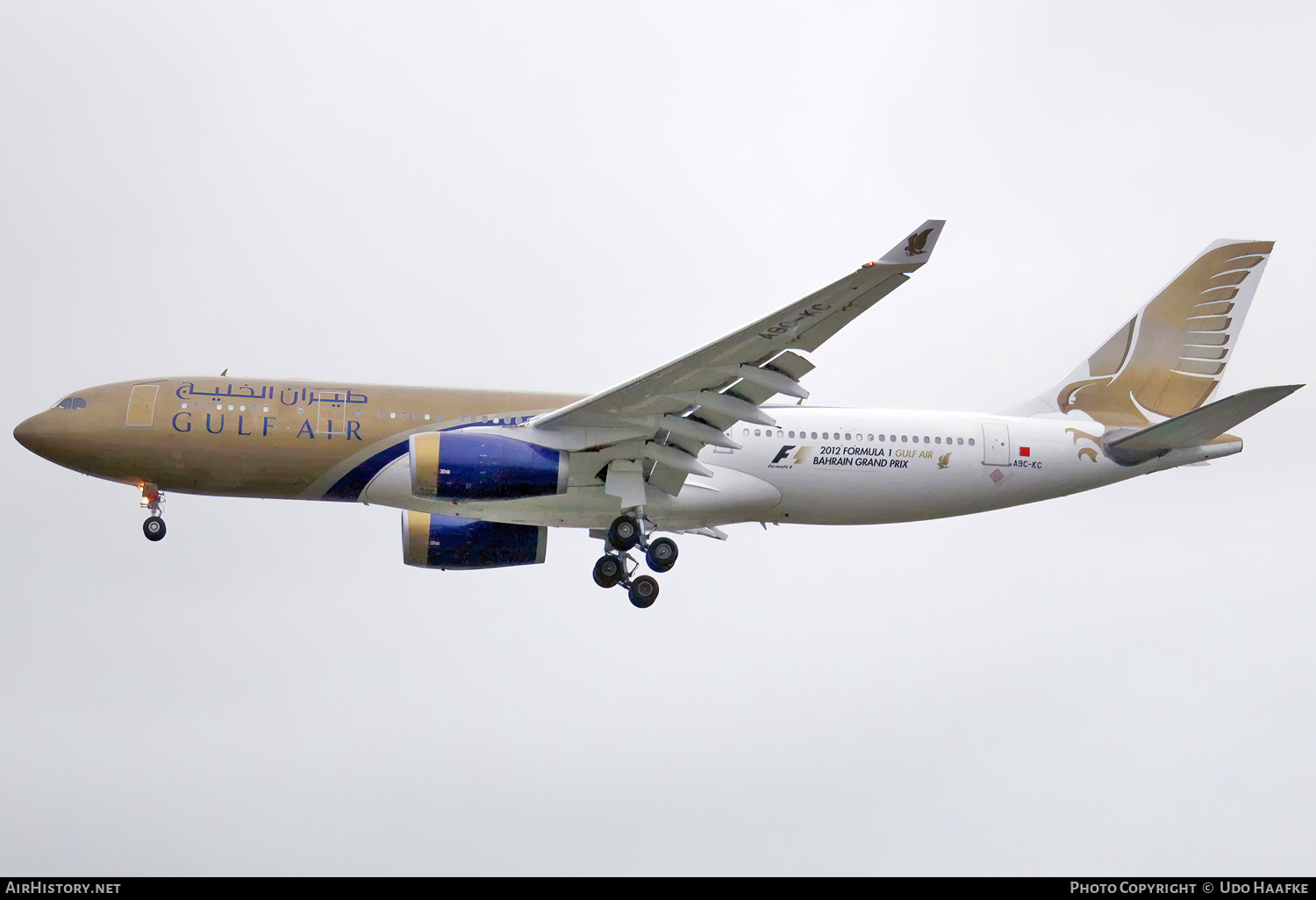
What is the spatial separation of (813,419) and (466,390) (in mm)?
7345

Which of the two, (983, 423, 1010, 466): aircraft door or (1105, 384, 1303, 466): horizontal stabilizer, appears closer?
(1105, 384, 1303, 466): horizontal stabilizer

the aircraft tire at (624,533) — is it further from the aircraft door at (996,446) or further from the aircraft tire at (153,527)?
the aircraft tire at (153,527)

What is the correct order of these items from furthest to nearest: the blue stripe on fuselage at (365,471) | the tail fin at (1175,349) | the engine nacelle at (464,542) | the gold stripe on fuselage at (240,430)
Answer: the tail fin at (1175,349), the engine nacelle at (464,542), the blue stripe on fuselage at (365,471), the gold stripe on fuselage at (240,430)

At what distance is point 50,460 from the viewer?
2947 centimetres

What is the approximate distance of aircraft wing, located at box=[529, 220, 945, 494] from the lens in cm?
2228

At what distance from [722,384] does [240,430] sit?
32.1 ft

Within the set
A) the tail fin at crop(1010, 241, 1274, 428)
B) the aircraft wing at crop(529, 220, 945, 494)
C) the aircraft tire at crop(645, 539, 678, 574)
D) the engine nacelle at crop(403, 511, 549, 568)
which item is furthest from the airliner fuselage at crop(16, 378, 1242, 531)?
the engine nacelle at crop(403, 511, 549, 568)

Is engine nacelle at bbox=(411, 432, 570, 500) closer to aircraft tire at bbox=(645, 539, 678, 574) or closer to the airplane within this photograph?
the airplane

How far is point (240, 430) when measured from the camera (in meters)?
28.6

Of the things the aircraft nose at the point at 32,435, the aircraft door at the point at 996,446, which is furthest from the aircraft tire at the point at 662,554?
the aircraft nose at the point at 32,435

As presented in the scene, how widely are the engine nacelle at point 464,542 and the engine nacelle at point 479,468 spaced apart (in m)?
4.37

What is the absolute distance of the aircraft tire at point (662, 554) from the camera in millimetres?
30062

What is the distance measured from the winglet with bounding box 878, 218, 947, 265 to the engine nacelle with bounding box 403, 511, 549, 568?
1279 centimetres
